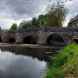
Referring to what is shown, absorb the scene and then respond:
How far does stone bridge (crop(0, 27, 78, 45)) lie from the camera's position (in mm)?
73775

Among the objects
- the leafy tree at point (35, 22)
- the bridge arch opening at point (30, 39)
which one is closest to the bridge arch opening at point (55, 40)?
the bridge arch opening at point (30, 39)

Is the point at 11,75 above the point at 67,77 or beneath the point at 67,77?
beneath

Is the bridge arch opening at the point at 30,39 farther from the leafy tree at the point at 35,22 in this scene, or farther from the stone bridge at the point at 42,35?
the leafy tree at the point at 35,22

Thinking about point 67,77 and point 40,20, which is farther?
point 40,20

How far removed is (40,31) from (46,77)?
7265cm

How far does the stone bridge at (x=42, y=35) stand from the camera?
73.8m

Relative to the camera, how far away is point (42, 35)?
83.7 metres

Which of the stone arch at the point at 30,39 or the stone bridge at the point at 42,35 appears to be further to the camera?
the stone arch at the point at 30,39

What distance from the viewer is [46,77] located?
433 inches

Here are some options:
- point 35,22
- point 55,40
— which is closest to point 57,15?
point 55,40

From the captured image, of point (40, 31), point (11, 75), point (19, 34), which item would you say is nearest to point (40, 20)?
point (19, 34)

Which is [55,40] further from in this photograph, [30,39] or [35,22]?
[35,22]

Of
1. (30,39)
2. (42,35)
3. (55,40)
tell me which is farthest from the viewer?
(55,40)

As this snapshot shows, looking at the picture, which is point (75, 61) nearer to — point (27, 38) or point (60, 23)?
point (27, 38)
